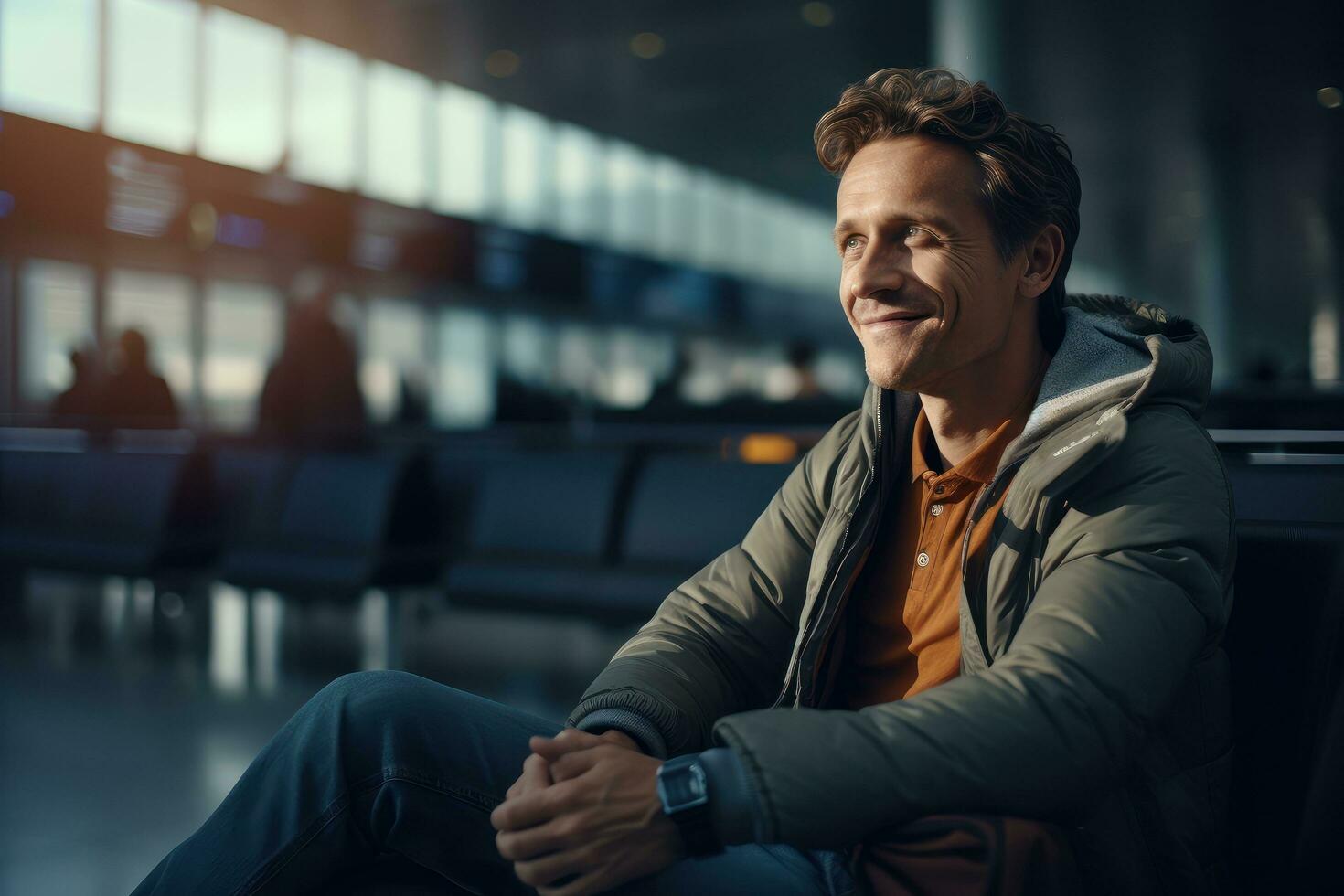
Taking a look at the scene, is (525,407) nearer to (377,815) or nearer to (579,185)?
(579,185)

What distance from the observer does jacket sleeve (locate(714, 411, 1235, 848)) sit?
971 mm

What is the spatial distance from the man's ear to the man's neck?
0.07 meters

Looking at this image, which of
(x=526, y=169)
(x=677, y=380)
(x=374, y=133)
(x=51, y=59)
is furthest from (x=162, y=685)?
(x=526, y=169)

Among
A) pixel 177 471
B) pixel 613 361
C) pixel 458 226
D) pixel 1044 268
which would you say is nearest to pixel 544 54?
pixel 458 226

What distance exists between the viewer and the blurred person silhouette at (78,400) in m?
8.30

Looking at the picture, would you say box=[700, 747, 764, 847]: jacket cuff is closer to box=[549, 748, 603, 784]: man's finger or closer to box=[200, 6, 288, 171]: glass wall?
box=[549, 748, 603, 784]: man's finger

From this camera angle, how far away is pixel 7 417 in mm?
9594

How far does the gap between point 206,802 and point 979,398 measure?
7.32 feet

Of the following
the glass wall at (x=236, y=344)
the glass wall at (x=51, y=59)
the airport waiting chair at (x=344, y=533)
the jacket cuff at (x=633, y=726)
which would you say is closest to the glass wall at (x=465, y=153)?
the glass wall at (x=236, y=344)

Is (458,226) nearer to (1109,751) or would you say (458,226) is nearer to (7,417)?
(7,417)

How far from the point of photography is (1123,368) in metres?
1.24

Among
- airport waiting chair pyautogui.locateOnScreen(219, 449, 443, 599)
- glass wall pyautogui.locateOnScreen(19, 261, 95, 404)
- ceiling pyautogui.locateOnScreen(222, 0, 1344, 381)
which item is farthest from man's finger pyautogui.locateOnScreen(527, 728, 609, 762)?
glass wall pyautogui.locateOnScreen(19, 261, 95, 404)

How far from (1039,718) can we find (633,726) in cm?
49

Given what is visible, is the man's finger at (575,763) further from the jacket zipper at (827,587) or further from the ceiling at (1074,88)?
the ceiling at (1074,88)
